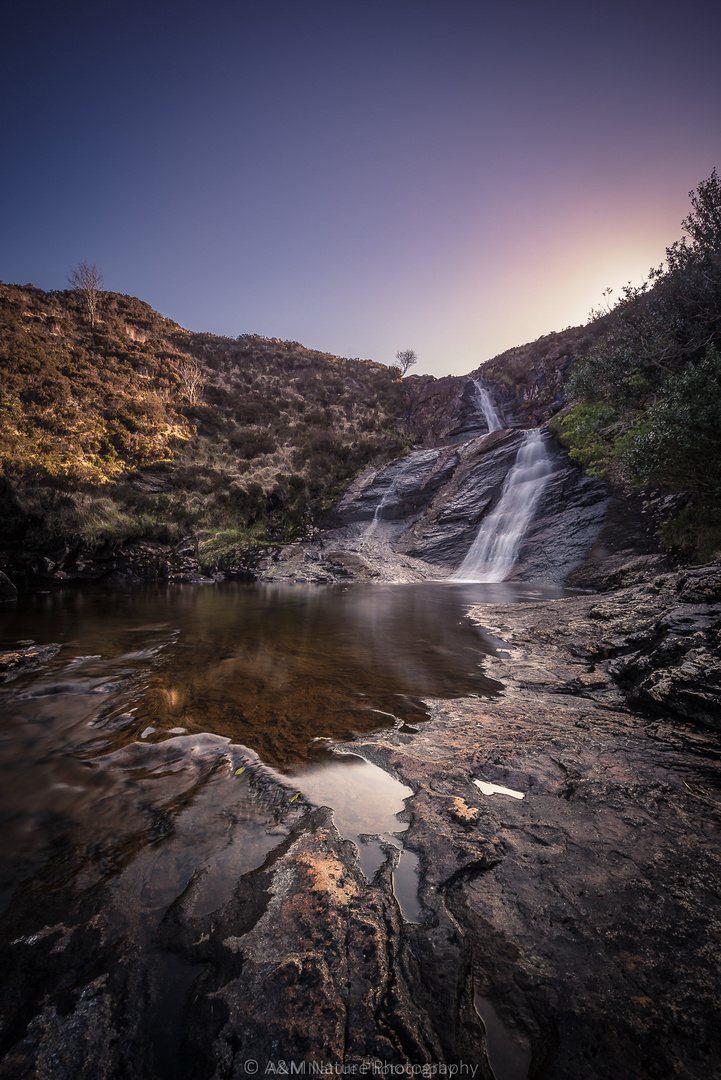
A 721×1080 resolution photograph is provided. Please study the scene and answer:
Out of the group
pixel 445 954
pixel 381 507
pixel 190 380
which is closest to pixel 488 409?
pixel 381 507

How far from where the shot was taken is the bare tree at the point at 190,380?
30850mm

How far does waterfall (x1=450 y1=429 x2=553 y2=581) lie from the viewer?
60.5 ft

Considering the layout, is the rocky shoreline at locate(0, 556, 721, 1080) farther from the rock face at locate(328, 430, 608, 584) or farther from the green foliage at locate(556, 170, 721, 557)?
the rock face at locate(328, 430, 608, 584)

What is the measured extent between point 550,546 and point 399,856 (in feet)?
57.8

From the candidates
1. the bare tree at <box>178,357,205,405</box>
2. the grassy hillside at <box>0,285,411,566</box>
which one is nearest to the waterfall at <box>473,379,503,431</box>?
the grassy hillside at <box>0,285,411,566</box>

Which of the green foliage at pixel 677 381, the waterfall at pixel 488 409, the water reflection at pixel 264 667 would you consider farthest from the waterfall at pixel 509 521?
the waterfall at pixel 488 409

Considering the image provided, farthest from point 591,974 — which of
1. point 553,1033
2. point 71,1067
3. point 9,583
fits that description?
point 9,583

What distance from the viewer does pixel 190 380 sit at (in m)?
31.9

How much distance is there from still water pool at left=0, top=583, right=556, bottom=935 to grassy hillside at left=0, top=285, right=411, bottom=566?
1138 centimetres

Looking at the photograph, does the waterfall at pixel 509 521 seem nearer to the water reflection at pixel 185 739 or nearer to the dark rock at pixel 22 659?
the water reflection at pixel 185 739

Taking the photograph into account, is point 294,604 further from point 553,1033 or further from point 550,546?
point 550,546

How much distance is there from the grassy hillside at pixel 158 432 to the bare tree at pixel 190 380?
134mm

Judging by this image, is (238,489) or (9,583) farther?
(238,489)

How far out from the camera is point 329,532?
76.8ft
